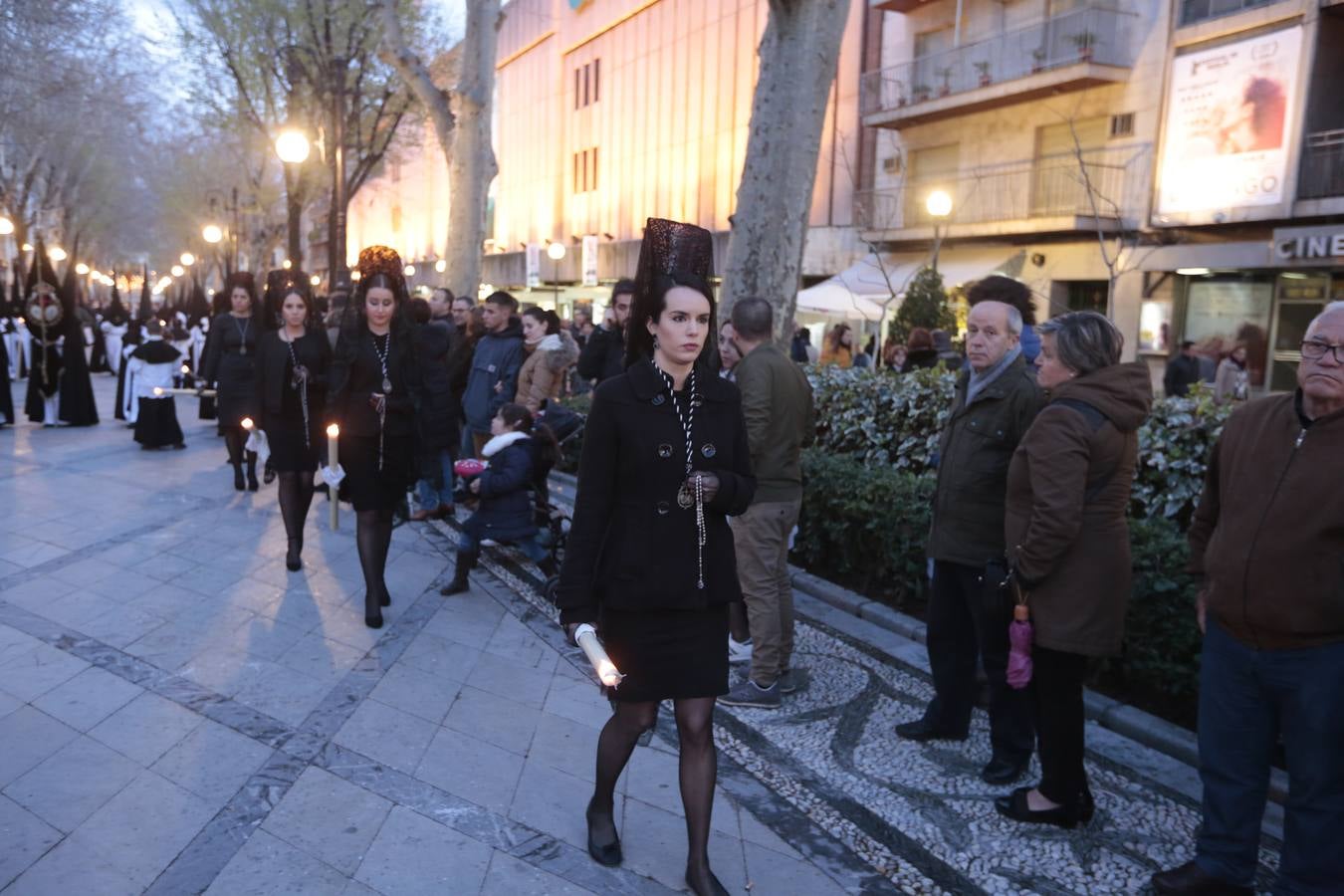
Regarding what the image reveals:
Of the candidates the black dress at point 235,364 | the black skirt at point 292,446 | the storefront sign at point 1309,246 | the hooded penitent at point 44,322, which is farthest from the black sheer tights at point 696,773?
the storefront sign at point 1309,246

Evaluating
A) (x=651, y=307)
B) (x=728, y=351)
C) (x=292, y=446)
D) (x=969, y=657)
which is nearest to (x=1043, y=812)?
(x=969, y=657)

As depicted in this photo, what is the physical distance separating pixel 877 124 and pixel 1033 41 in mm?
4025

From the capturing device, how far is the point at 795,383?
456 cm

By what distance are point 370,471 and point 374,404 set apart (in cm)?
37

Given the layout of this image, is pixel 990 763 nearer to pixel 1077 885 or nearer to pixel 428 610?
pixel 1077 885

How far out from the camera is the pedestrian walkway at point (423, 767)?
322cm

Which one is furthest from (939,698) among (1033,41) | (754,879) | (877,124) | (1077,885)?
(877,124)

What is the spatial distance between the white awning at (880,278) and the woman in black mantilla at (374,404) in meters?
13.0

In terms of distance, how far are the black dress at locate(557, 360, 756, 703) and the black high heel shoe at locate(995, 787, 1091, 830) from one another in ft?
4.56

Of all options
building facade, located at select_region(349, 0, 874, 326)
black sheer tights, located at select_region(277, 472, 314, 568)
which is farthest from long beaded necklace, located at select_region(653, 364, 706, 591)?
building facade, located at select_region(349, 0, 874, 326)

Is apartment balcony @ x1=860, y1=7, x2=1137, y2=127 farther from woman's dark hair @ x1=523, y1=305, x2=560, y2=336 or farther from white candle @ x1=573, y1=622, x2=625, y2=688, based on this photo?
white candle @ x1=573, y1=622, x2=625, y2=688

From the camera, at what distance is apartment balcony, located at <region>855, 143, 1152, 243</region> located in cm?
1831

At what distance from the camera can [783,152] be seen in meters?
8.52

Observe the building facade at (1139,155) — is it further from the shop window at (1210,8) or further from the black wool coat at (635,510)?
the black wool coat at (635,510)
